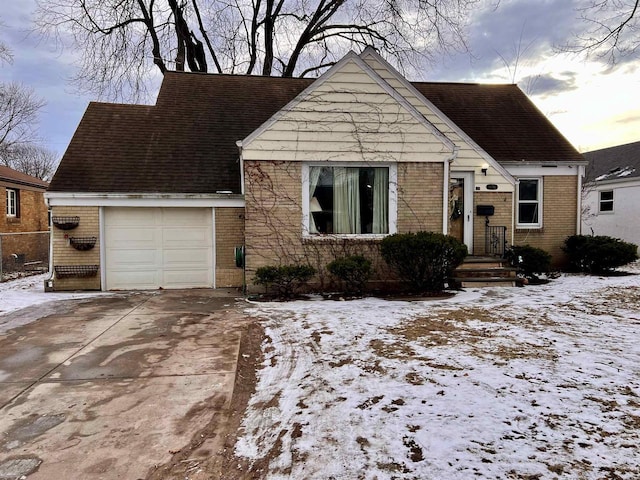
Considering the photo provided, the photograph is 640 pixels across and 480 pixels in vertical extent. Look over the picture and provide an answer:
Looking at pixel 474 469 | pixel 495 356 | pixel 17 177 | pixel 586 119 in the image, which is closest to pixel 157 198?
pixel 495 356

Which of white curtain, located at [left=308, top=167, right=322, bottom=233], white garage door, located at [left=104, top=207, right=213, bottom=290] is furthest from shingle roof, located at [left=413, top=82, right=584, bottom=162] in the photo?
white garage door, located at [left=104, top=207, right=213, bottom=290]

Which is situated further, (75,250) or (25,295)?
(75,250)

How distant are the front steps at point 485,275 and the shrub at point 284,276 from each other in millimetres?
3484

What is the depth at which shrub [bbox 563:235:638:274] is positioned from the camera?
1060 cm

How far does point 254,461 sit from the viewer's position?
2693 mm

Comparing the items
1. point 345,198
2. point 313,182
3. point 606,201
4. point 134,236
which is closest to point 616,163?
point 606,201

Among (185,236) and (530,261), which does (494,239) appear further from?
(185,236)

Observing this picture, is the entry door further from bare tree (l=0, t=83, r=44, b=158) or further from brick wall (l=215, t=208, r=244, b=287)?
bare tree (l=0, t=83, r=44, b=158)

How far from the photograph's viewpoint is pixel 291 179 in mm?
8797

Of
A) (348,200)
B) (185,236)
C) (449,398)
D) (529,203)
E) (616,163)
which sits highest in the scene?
(616,163)

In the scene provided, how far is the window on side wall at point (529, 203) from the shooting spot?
39.7ft

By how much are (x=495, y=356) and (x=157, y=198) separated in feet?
27.5

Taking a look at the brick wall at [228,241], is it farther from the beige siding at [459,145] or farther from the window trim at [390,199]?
the beige siding at [459,145]

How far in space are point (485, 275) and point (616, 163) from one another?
17540mm
